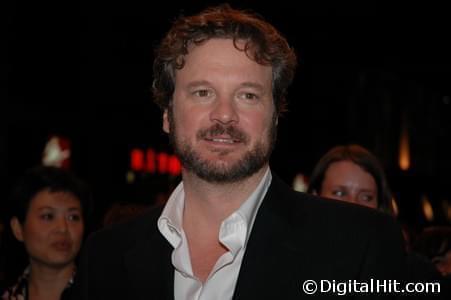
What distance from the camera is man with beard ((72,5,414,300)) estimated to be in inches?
87.0

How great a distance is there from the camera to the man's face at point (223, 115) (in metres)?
2.31

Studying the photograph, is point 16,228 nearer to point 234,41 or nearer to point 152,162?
point 234,41

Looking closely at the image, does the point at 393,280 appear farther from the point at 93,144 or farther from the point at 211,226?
the point at 93,144

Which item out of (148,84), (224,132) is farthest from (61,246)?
(148,84)

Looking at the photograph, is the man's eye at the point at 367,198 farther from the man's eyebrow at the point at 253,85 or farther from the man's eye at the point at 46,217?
the man's eye at the point at 46,217

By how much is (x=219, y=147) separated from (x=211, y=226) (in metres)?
0.30

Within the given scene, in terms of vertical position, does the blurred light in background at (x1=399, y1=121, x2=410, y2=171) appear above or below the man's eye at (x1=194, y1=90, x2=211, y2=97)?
above

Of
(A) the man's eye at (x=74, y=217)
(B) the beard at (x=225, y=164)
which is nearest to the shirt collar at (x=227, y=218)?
(B) the beard at (x=225, y=164)

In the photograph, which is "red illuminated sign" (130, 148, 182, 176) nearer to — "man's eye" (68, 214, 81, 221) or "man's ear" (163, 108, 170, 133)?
"man's eye" (68, 214, 81, 221)

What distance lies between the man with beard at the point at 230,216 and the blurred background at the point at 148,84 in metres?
7.39

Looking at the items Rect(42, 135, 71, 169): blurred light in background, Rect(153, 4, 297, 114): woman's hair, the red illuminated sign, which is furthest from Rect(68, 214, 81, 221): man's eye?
the red illuminated sign

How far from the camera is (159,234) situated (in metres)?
2.47

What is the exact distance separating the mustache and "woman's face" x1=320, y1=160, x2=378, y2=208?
1.44 meters

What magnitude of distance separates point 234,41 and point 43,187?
196 centimetres
